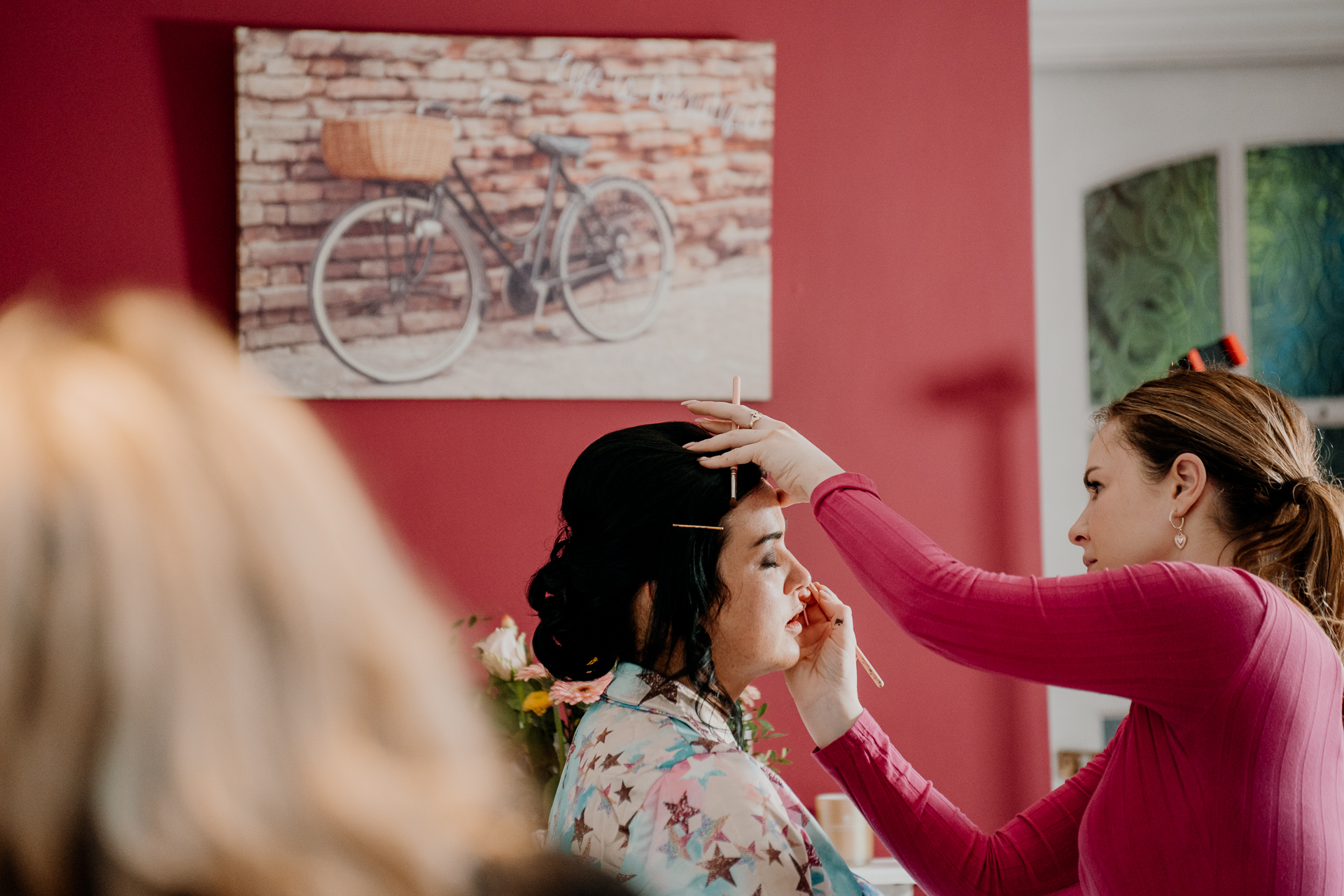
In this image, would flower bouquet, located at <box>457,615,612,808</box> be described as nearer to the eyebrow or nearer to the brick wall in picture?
the eyebrow

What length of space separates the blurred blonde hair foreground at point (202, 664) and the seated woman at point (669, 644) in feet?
2.09

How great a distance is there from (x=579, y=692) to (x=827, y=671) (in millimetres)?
335

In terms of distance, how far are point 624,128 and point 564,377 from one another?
53 centimetres

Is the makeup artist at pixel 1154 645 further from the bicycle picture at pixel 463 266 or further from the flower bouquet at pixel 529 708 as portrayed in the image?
the bicycle picture at pixel 463 266

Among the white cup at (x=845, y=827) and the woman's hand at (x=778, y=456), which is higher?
the woman's hand at (x=778, y=456)

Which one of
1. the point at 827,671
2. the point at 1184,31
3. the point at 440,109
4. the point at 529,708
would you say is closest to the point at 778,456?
the point at 827,671

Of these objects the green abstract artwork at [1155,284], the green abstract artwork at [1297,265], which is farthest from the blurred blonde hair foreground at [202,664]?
the green abstract artwork at [1297,265]

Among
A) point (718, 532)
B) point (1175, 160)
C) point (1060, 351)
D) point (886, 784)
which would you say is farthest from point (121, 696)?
point (1175, 160)

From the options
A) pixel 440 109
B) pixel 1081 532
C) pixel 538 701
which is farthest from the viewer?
pixel 440 109

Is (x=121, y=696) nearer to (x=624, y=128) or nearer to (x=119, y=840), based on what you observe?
(x=119, y=840)

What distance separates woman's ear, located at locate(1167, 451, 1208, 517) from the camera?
1.28 metres

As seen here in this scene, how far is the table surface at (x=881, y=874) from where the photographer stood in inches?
82.2

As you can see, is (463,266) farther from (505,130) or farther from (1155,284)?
(1155,284)

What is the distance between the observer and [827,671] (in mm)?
1454
